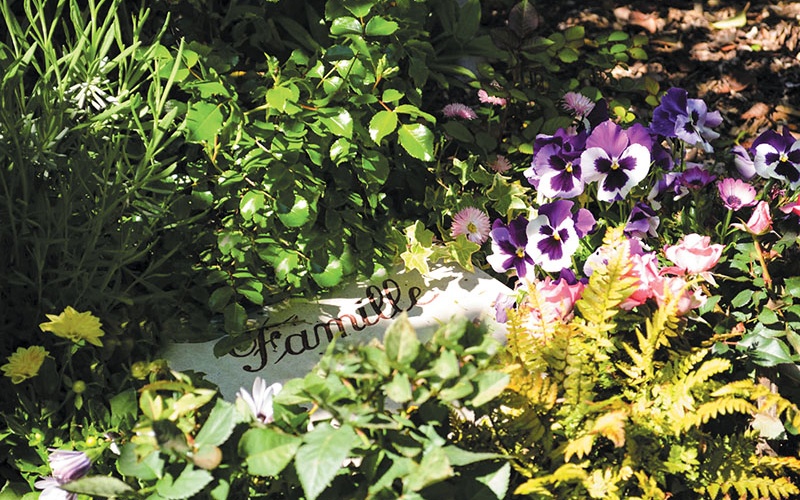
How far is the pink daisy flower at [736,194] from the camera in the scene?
2010mm

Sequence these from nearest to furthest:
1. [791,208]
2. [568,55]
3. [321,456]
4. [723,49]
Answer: [321,456] → [791,208] → [568,55] → [723,49]

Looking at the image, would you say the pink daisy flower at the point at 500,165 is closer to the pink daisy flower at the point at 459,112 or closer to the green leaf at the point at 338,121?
the pink daisy flower at the point at 459,112

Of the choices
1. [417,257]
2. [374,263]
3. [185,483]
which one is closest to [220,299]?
[374,263]

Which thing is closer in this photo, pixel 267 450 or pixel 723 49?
pixel 267 450

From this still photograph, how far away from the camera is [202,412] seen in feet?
4.94

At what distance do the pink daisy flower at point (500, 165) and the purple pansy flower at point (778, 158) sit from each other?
0.82 meters

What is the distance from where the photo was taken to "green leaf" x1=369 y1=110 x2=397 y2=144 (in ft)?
7.18

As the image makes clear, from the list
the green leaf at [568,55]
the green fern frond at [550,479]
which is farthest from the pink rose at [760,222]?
the green leaf at [568,55]

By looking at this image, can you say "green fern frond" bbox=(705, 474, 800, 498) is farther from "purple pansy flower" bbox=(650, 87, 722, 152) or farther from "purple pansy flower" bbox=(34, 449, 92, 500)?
"purple pansy flower" bbox=(34, 449, 92, 500)

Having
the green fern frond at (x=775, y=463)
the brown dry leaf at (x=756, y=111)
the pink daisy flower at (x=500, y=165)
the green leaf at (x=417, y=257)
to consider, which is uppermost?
the pink daisy flower at (x=500, y=165)

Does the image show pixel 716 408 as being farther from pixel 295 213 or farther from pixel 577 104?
pixel 577 104

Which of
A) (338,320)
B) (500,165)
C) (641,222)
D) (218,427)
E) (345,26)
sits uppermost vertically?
(345,26)

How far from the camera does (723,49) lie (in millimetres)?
3607

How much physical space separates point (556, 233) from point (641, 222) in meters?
0.23
